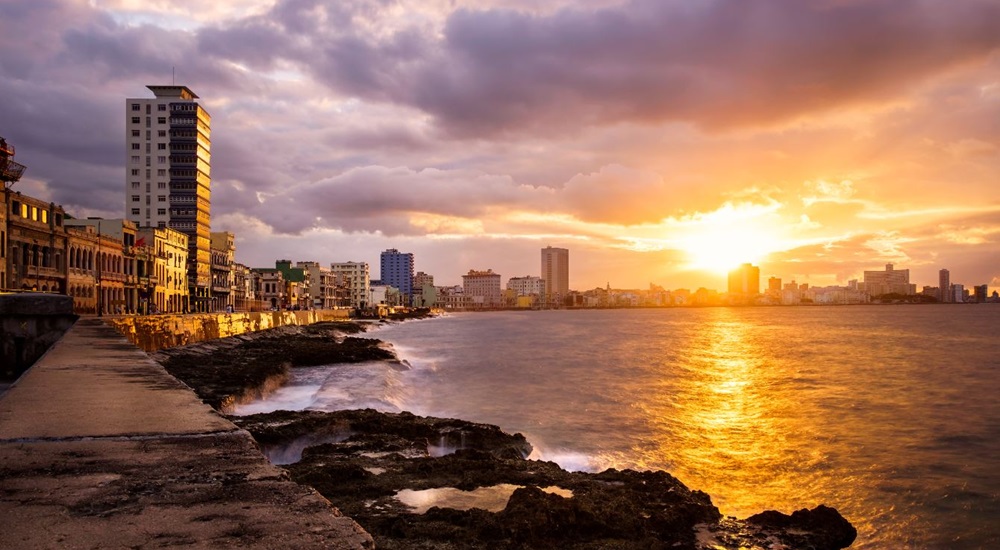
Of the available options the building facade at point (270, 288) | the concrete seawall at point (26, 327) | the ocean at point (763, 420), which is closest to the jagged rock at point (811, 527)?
the ocean at point (763, 420)

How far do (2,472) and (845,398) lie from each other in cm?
3674

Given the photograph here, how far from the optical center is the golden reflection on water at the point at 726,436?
1667cm

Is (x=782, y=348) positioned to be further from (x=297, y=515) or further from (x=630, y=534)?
(x=297, y=515)

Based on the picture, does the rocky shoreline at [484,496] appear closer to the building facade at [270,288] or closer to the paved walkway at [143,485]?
the paved walkway at [143,485]

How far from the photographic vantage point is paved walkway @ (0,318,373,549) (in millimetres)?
3451

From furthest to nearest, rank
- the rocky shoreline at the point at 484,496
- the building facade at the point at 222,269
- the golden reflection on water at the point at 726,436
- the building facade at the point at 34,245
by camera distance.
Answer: the building facade at the point at 222,269 < the building facade at the point at 34,245 < the golden reflection on water at the point at 726,436 < the rocky shoreline at the point at 484,496

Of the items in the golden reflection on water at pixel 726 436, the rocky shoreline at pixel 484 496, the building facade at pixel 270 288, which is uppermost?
the building facade at pixel 270 288

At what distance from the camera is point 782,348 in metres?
74.9

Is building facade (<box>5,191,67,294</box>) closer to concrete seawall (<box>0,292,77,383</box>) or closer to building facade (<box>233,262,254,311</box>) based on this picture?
concrete seawall (<box>0,292,77,383</box>)

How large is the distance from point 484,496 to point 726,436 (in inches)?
596

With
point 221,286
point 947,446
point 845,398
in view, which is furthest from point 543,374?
point 221,286

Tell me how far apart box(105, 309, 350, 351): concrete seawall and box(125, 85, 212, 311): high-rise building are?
53.6m

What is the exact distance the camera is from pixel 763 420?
28.1 metres

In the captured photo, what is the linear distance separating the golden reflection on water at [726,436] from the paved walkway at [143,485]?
1204 centimetres
